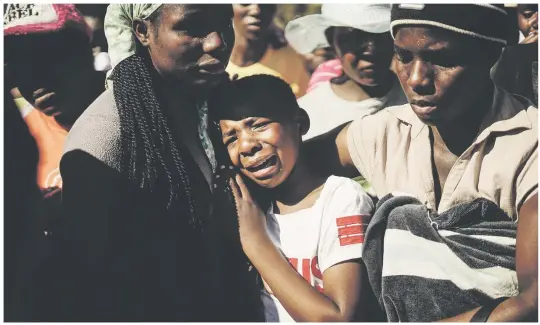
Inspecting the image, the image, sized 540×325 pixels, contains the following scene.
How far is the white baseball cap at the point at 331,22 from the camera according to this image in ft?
14.8

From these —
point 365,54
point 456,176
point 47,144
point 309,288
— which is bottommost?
point 309,288

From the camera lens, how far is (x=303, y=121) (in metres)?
4.60

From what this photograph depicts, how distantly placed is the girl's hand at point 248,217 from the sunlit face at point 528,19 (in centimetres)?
176

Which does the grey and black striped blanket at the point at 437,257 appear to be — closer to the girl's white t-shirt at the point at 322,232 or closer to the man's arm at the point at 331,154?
the girl's white t-shirt at the point at 322,232

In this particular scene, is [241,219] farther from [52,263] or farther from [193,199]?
[52,263]

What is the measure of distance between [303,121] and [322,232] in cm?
63

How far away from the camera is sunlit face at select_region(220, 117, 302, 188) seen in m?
4.50

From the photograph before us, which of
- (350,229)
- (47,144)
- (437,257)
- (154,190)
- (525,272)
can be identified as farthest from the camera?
(47,144)

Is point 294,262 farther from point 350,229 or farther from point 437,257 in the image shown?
point 437,257

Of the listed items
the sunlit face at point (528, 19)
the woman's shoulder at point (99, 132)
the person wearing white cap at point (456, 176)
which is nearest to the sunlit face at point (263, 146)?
the person wearing white cap at point (456, 176)

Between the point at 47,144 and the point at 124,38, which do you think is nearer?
the point at 124,38

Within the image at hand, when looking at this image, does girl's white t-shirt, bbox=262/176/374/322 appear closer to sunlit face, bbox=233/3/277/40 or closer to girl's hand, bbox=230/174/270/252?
girl's hand, bbox=230/174/270/252

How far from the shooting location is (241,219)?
4566mm

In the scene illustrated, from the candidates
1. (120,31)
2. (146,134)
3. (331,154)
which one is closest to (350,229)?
(331,154)
